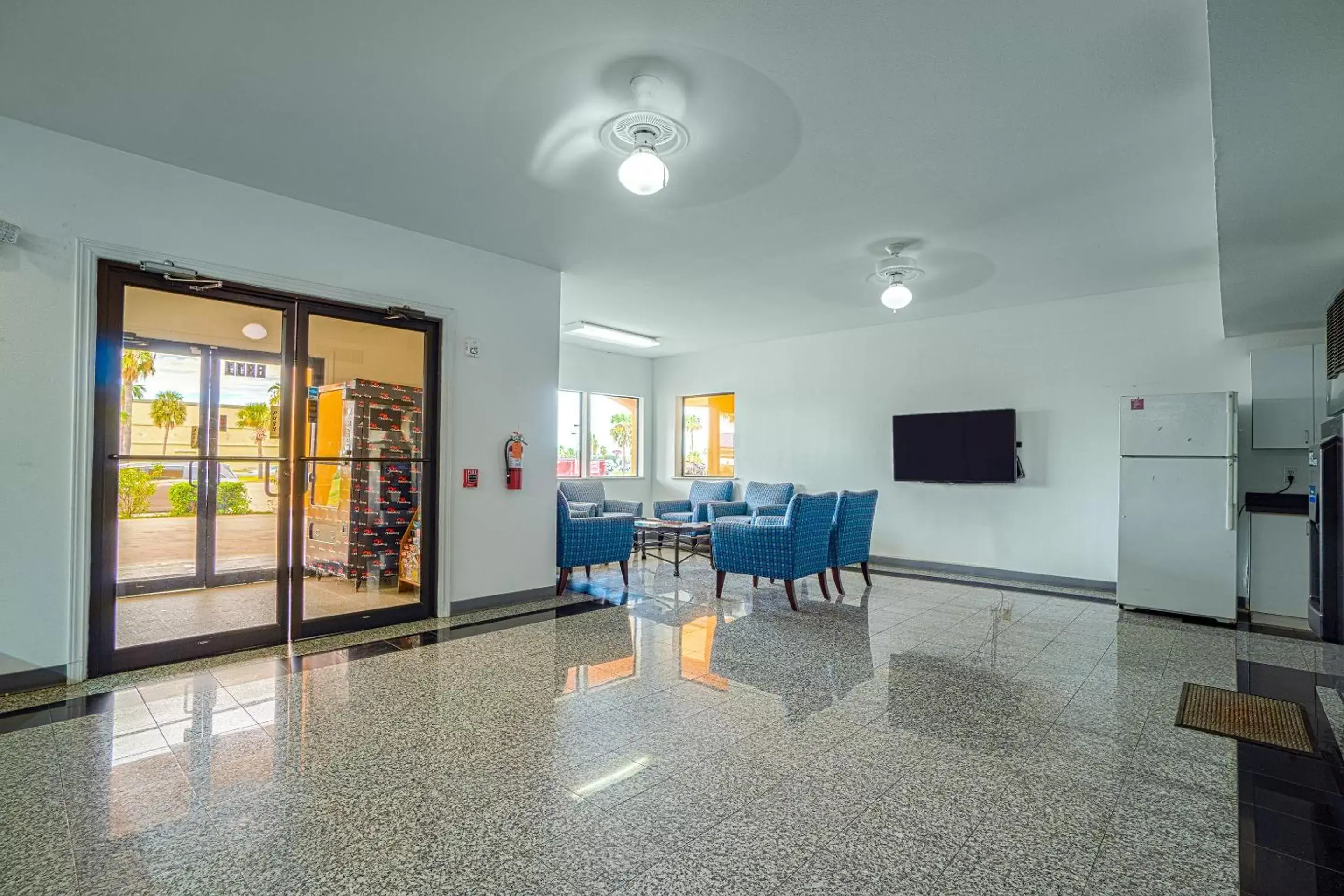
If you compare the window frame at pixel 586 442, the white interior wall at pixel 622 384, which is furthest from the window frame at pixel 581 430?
the white interior wall at pixel 622 384

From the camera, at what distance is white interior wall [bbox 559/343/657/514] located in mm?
8602

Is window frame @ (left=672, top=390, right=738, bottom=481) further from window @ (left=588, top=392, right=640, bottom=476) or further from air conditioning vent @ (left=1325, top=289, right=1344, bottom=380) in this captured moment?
air conditioning vent @ (left=1325, top=289, right=1344, bottom=380)

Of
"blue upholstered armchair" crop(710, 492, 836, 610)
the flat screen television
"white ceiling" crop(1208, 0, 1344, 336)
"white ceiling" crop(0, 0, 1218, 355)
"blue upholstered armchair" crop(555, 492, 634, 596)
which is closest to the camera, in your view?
"white ceiling" crop(1208, 0, 1344, 336)

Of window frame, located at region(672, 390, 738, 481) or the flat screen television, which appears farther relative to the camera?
window frame, located at region(672, 390, 738, 481)

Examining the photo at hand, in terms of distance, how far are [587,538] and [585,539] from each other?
0.9 inches

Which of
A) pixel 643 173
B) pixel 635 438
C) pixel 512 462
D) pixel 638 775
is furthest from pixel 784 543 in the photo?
Result: pixel 635 438

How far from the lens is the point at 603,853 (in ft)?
Result: 5.87

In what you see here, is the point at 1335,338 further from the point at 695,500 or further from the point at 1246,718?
Answer: the point at 695,500

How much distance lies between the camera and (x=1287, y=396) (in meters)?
4.81

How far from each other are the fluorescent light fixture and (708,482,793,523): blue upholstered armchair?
223 cm

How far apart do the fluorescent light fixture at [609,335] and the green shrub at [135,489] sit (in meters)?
4.29

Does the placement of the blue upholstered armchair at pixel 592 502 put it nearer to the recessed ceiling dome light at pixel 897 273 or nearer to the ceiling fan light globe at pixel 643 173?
the recessed ceiling dome light at pixel 897 273

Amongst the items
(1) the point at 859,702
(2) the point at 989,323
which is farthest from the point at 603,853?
(2) the point at 989,323

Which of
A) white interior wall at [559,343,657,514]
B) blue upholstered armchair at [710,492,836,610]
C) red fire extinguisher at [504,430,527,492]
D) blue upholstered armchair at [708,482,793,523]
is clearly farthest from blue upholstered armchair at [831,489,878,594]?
white interior wall at [559,343,657,514]
